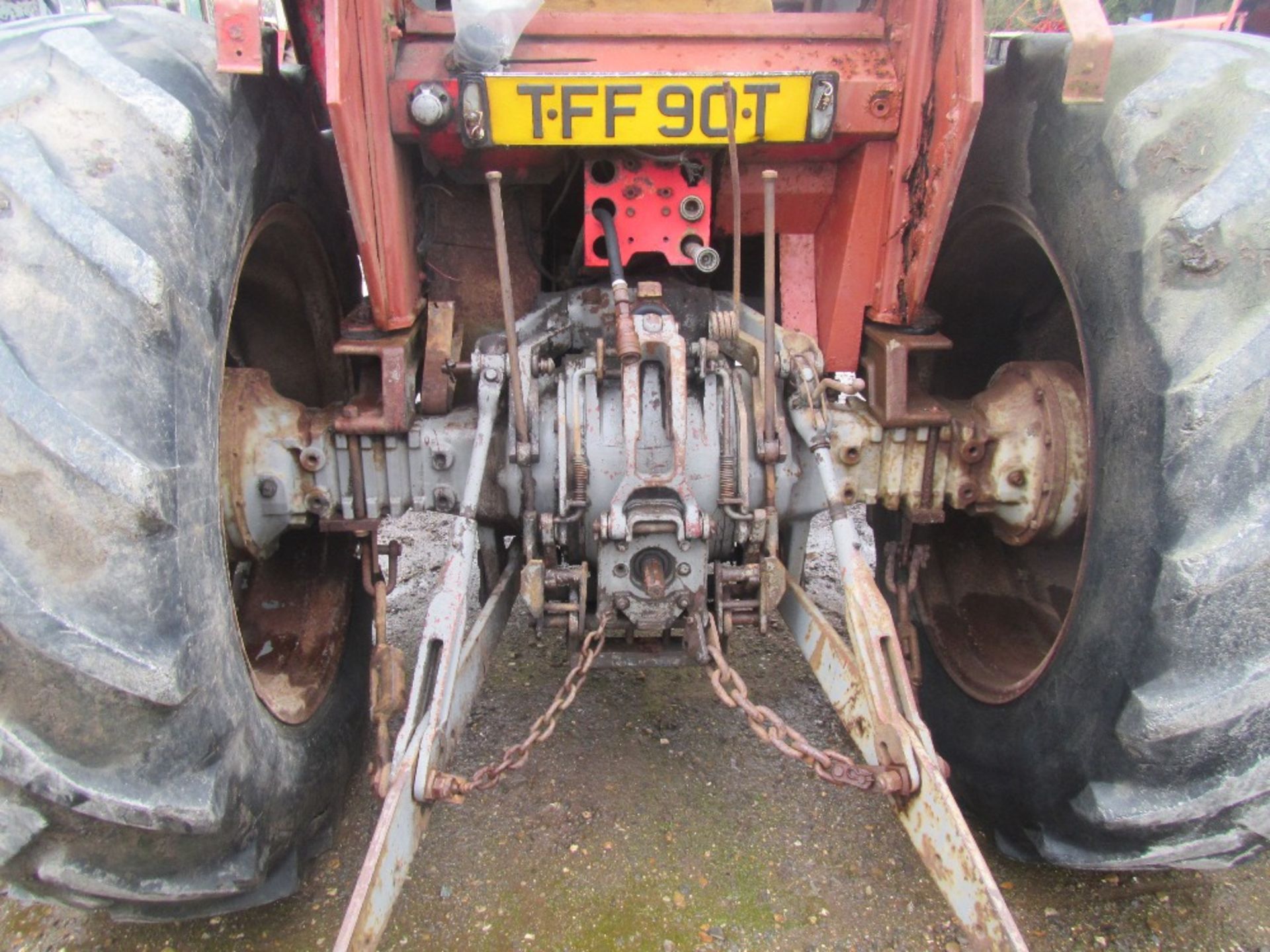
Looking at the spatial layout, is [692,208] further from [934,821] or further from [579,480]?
[934,821]

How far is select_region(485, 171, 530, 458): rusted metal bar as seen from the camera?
1.69m

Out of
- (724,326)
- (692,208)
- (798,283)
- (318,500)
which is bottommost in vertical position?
(318,500)

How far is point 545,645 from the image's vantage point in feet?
9.71

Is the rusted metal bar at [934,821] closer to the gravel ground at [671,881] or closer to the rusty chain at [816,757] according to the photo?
the rusty chain at [816,757]

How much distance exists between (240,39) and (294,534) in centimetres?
122

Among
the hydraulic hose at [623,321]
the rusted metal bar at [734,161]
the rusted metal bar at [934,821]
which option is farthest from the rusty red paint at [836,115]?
the rusted metal bar at [934,821]

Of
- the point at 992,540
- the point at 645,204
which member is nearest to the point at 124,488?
the point at 645,204

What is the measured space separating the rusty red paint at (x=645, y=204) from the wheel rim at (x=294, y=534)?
0.69m

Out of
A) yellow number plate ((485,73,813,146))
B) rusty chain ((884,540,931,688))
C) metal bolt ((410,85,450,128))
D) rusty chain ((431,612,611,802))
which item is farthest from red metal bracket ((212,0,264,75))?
rusty chain ((884,540,931,688))

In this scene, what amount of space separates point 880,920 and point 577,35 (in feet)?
6.60

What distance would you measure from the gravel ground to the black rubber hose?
4.08 ft

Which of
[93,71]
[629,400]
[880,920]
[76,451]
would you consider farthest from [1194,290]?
[93,71]

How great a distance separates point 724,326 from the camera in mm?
2025

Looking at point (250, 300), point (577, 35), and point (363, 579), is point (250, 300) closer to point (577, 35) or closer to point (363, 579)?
point (363, 579)
